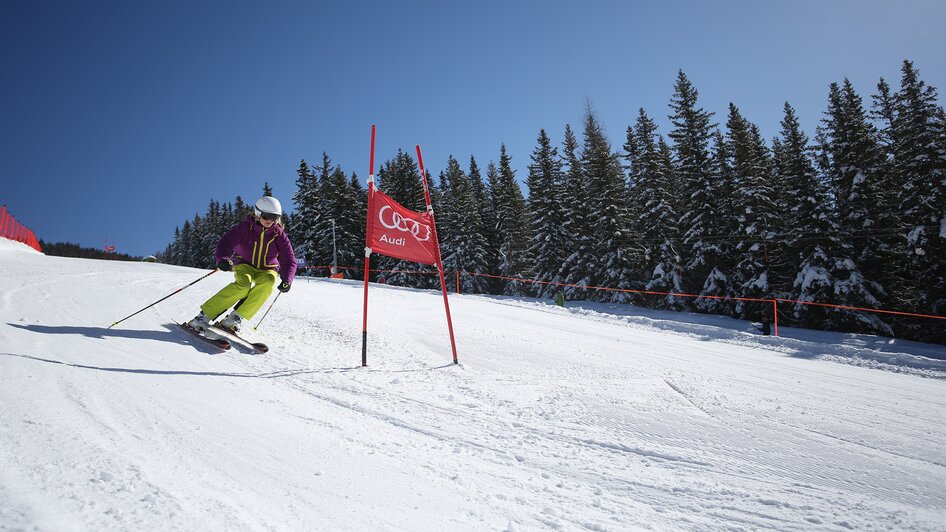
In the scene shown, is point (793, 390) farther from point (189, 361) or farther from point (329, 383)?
point (189, 361)

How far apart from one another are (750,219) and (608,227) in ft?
26.6

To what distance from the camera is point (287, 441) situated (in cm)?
260

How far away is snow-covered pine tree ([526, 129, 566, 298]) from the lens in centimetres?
3297

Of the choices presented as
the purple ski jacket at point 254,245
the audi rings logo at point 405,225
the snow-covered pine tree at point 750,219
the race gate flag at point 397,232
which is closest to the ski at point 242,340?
the purple ski jacket at point 254,245

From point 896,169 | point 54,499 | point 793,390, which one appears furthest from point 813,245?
point 54,499

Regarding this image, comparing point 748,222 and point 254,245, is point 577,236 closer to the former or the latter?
point 748,222

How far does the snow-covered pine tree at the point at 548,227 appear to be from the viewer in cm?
3297

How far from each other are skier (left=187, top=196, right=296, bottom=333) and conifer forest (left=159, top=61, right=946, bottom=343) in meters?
14.3

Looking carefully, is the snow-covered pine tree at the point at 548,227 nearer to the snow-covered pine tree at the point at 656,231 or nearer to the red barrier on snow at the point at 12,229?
the snow-covered pine tree at the point at 656,231

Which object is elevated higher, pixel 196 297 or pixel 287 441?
pixel 196 297

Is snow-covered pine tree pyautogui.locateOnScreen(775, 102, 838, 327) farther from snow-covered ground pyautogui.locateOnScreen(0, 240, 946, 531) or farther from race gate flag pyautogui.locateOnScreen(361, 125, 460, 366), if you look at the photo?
race gate flag pyautogui.locateOnScreen(361, 125, 460, 366)

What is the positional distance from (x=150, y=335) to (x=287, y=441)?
3.51 meters

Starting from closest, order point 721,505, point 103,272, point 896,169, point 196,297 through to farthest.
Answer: point 721,505, point 196,297, point 103,272, point 896,169

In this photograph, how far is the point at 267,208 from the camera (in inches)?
207
